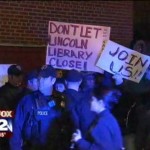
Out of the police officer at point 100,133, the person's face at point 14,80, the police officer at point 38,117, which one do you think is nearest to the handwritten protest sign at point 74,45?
the person's face at point 14,80

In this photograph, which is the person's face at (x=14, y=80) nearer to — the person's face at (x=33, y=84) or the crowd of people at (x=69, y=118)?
the crowd of people at (x=69, y=118)

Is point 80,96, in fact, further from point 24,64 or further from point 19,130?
point 24,64

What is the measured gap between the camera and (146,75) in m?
6.50

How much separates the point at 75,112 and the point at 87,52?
85.5 inches

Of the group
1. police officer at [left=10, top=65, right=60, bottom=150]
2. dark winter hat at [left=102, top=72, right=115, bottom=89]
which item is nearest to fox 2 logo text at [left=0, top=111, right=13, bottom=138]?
police officer at [left=10, top=65, right=60, bottom=150]

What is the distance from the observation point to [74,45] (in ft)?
22.8

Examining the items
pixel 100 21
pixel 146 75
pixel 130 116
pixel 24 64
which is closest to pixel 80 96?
pixel 130 116

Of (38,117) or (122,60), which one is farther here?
(122,60)

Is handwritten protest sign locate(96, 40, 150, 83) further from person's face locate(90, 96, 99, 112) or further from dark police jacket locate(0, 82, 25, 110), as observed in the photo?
person's face locate(90, 96, 99, 112)

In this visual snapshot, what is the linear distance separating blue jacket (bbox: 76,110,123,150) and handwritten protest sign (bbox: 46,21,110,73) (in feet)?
8.11

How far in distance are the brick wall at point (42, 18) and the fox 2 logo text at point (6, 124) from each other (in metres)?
2.39

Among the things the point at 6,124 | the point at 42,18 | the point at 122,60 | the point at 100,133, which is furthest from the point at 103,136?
the point at 42,18

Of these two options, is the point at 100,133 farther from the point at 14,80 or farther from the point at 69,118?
the point at 14,80

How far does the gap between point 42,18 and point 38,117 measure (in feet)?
13.1
